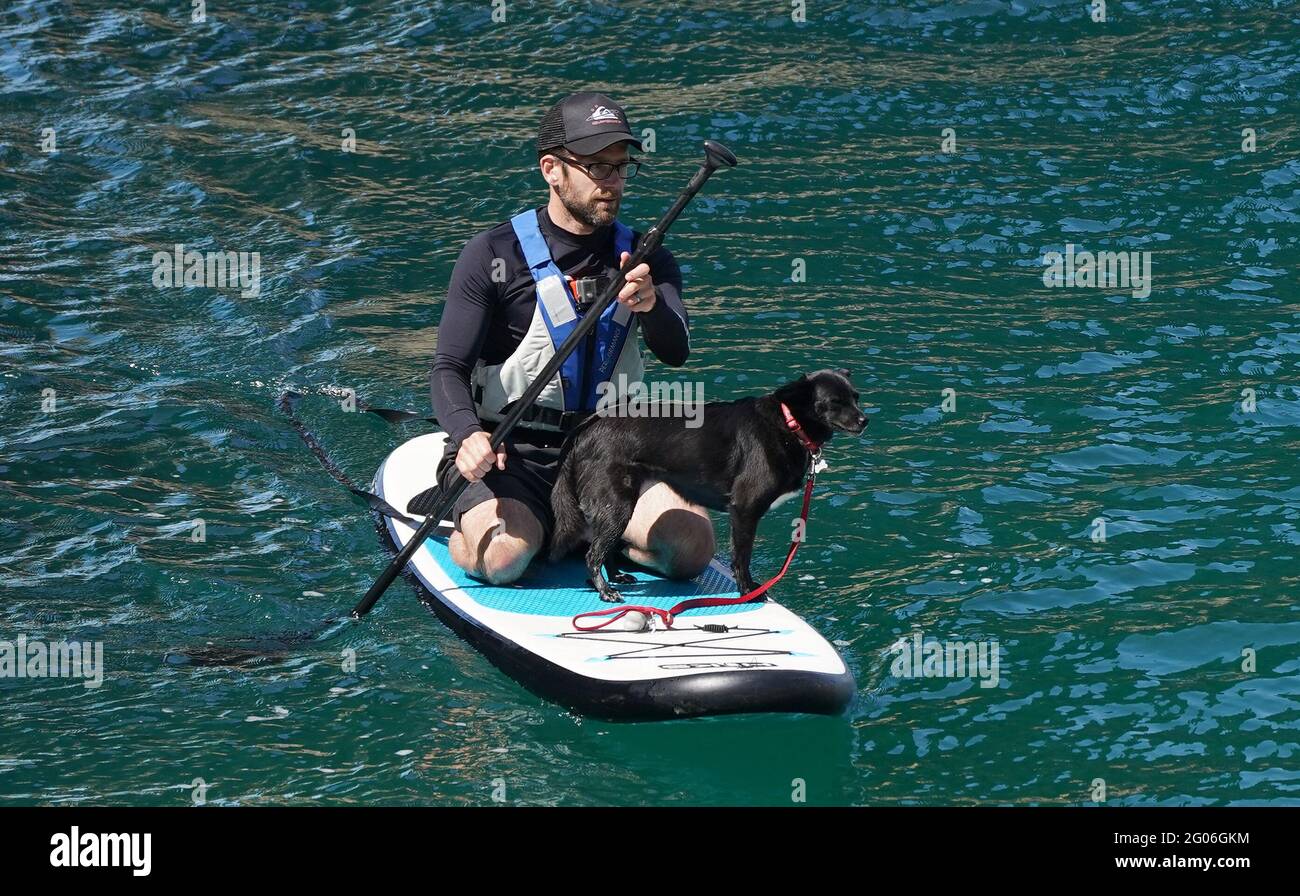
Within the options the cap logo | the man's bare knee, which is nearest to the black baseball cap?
the cap logo

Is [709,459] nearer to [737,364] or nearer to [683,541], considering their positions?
[683,541]

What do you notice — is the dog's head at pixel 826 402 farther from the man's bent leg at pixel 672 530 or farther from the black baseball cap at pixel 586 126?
the black baseball cap at pixel 586 126

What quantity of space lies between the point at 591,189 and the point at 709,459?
3.99ft

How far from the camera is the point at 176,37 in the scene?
15.2 metres

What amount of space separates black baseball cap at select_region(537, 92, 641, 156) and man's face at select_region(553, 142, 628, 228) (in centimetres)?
5

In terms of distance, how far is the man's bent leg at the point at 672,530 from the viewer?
262 inches

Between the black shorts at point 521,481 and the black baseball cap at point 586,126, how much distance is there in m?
1.34

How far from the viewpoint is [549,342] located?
6.47 meters

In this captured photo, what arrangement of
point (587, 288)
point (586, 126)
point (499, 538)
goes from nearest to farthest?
point (586, 126) → point (587, 288) → point (499, 538)

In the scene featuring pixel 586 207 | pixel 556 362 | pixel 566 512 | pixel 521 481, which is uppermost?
pixel 586 207

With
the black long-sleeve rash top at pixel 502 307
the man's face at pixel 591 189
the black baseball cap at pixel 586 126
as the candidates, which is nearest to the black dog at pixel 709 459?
the black long-sleeve rash top at pixel 502 307

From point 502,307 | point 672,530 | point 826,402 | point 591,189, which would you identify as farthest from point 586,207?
point 672,530

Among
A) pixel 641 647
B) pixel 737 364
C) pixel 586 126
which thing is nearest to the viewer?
pixel 641 647

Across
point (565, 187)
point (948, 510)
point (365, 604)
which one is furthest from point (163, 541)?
point (948, 510)
